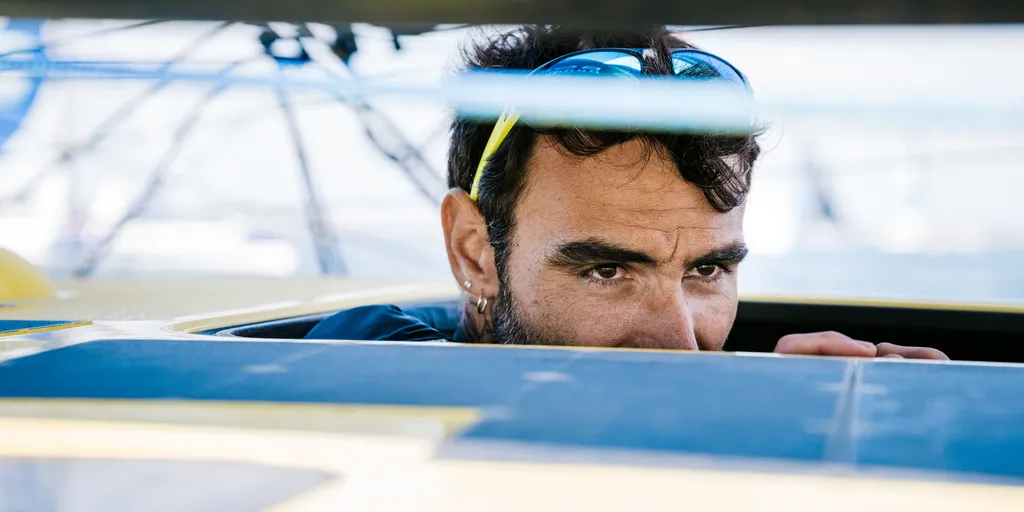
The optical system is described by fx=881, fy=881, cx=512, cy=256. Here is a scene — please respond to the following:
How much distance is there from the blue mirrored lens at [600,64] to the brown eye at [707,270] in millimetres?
319

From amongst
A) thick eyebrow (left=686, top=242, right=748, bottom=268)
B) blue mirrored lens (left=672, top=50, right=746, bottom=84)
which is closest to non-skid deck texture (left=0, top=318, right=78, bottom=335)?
thick eyebrow (left=686, top=242, right=748, bottom=268)

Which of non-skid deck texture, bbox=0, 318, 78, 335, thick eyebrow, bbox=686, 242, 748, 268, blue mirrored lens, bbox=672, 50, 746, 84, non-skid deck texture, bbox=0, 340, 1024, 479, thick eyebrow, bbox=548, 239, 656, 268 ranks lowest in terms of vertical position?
non-skid deck texture, bbox=0, 318, 78, 335

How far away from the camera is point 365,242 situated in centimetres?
1507

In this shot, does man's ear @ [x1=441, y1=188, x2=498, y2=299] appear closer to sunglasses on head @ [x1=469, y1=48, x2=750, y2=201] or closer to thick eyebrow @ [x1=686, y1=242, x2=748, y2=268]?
sunglasses on head @ [x1=469, y1=48, x2=750, y2=201]

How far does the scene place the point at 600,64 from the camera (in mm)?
1344

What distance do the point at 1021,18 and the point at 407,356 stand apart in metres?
0.46

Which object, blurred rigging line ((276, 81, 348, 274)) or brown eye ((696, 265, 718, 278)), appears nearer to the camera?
brown eye ((696, 265, 718, 278))

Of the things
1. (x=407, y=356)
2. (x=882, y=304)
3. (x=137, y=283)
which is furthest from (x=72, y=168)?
(x=407, y=356)

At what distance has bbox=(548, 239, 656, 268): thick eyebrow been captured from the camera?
1.31 m

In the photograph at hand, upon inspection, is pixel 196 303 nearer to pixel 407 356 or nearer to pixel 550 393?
pixel 407 356

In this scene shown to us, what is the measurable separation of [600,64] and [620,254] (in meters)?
0.29

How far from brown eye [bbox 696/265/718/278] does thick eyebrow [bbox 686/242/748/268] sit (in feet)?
0.05

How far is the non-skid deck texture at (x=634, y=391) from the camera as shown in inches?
17.9

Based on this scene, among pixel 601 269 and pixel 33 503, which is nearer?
pixel 33 503
